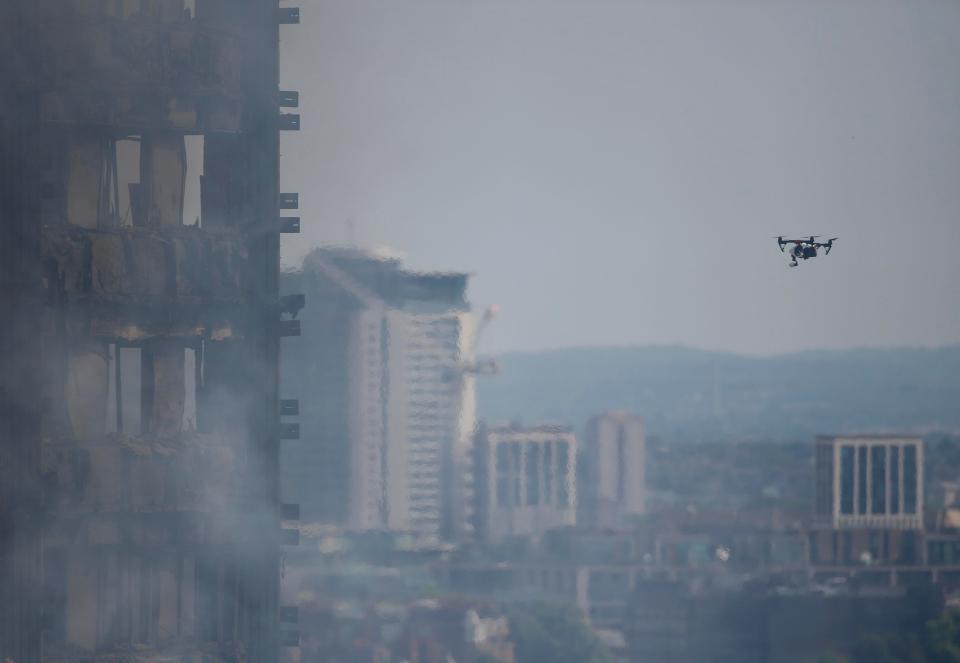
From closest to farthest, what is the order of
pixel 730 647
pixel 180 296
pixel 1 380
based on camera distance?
1. pixel 1 380
2. pixel 180 296
3. pixel 730 647

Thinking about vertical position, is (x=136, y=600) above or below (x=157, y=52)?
below

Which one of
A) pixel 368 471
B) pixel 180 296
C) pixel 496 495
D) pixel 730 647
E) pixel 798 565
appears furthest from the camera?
pixel 496 495

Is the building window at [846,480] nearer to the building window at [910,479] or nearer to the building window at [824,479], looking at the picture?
the building window at [824,479]

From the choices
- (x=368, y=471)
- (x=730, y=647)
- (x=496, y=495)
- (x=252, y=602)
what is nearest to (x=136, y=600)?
(x=252, y=602)

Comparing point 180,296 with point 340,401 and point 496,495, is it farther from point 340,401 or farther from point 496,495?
point 496,495

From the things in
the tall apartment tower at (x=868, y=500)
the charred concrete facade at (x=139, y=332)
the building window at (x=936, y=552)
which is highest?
the charred concrete facade at (x=139, y=332)

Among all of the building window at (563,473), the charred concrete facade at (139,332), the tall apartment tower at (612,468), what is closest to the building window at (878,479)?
the building window at (563,473)
